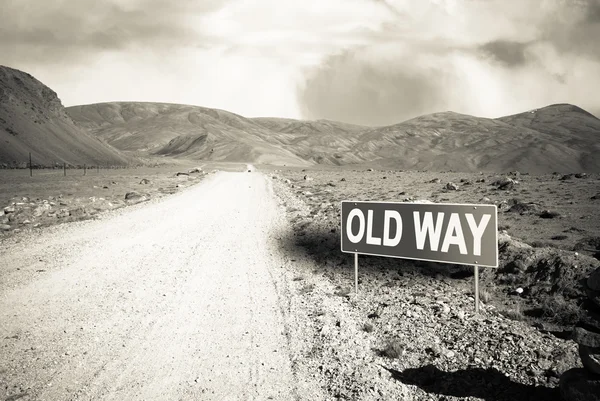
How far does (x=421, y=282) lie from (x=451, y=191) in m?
20.6

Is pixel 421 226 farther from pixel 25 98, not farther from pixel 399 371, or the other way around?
pixel 25 98

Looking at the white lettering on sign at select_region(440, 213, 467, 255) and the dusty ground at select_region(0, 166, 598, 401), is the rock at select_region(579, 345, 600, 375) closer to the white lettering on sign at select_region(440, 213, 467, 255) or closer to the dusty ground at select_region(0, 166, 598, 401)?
the dusty ground at select_region(0, 166, 598, 401)

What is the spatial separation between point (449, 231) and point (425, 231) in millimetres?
432

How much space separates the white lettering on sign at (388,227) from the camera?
738cm

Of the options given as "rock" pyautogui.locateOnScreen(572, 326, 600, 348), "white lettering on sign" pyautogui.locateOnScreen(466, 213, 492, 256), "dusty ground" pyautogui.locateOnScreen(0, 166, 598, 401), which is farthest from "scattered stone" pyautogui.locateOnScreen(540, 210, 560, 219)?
"rock" pyautogui.locateOnScreen(572, 326, 600, 348)

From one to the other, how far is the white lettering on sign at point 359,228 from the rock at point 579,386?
4.33 m

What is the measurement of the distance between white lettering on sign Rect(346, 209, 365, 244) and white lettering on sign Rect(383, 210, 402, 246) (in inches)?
20.2

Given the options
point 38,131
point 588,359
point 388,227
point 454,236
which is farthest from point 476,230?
point 38,131

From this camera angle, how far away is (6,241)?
13023 mm

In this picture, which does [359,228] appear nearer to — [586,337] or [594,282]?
[594,282]

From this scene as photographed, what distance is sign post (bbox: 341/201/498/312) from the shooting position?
649cm

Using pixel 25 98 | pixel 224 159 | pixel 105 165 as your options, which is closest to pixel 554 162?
pixel 224 159

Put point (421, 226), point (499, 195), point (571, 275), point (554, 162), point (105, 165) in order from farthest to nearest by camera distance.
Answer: point (554, 162) → point (105, 165) → point (499, 195) → point (571, 275) → point (421, 226)

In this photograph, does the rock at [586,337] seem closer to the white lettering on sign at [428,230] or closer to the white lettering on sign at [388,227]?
the white lettering on sign at [428,230]
